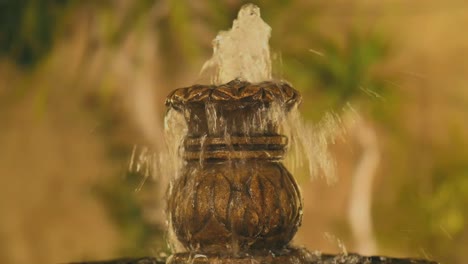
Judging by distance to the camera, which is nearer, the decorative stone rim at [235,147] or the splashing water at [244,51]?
the decorative stone rim at [235,147]

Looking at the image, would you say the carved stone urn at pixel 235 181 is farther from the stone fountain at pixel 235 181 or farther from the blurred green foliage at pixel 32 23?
the blurred green foliage at pixel 32 23

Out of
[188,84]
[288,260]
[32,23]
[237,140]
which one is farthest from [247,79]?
[188,84]

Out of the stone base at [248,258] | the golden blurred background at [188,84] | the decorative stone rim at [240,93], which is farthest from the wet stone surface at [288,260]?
the golden blurred background at [188,84]

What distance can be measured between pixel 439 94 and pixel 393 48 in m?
0.54

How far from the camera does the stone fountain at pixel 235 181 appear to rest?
1.80 metres

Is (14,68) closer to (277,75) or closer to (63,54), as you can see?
(63,54)

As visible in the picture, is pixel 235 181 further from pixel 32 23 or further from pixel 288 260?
pixel 32 23

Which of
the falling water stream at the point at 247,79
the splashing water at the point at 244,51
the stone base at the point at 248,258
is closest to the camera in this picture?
the stone base at the point at 248,258

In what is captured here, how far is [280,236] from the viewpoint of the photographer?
1844 millimetres

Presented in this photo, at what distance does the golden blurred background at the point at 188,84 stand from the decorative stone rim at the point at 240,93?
2.94m

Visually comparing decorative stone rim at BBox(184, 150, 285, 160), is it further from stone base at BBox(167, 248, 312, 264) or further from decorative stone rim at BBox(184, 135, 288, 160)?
stone base at BBox(167, 248, 312, 264)

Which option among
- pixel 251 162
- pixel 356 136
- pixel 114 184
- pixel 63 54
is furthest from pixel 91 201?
pixel 251 162

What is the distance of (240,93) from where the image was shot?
71.0 inches

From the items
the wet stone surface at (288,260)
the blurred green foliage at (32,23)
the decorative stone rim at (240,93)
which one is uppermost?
the blurred green foliage at (32,23)
